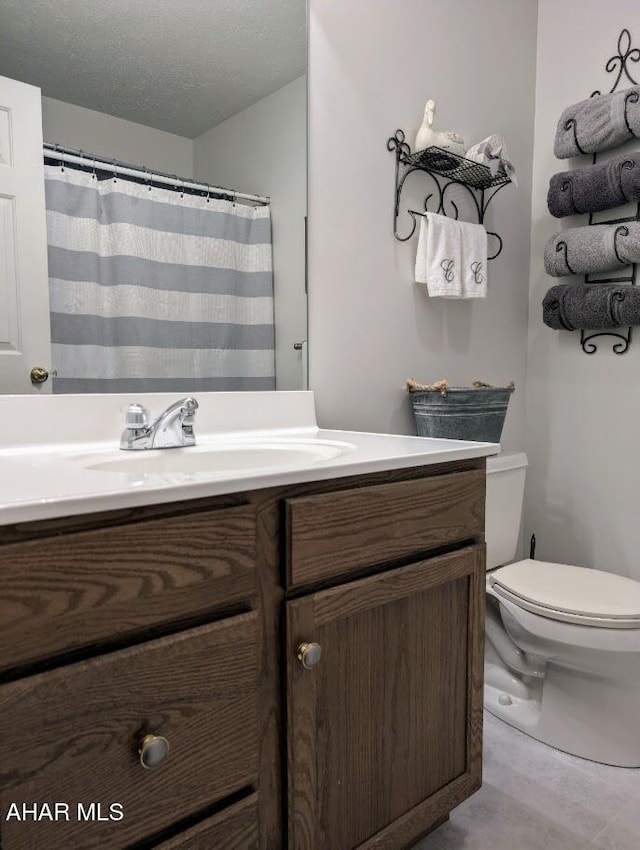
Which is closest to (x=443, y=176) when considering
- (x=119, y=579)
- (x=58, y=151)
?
(x=58, y=151)

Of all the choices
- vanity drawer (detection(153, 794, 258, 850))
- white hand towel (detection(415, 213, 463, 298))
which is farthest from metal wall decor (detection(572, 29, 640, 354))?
vanity drawer (detection(153, 794, 258, 850))

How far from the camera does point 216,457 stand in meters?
1.22

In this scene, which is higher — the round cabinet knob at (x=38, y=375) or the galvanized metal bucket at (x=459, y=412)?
the round cabinet knob at (x=38, y=375)

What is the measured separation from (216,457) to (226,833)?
627 mm

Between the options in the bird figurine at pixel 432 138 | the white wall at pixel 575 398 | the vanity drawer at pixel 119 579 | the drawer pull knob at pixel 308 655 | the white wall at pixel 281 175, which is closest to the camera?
the vanity drawer at pixel 119 579

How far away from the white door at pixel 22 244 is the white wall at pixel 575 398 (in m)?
1.68

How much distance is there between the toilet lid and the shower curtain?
83 cm

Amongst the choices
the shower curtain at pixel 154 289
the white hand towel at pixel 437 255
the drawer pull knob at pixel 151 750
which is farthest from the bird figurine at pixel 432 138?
the drawer pull knob at pixel 151 750

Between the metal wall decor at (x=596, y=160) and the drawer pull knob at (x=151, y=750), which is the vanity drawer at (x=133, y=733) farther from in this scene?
the metal wall decor at (x=596, y=160)

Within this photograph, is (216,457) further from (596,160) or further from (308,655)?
(596,160)

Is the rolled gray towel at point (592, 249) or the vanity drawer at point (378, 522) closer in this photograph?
the vanity drawer at point (378, 522)

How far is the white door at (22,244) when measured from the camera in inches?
45.3

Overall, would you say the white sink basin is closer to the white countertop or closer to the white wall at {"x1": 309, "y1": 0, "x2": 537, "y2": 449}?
the white countertop

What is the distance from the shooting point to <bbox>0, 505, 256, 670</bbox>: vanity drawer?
64cm
